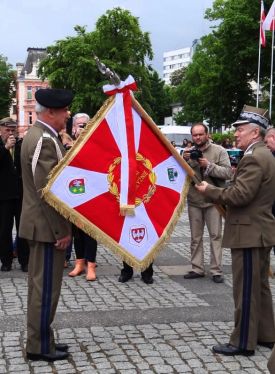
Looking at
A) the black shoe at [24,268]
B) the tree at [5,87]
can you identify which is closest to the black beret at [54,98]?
the black shoe at [24,268]

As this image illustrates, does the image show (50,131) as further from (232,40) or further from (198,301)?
(232,40)

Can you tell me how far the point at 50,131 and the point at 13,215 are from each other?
3.68 metres

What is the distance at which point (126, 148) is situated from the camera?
4.97m

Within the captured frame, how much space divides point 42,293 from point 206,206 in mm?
3368

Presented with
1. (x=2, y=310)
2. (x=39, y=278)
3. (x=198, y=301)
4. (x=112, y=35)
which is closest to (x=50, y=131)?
(x=39, y=278)

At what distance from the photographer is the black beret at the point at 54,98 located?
4.40 m

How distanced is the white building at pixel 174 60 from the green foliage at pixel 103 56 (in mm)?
112965

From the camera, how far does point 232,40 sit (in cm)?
3791

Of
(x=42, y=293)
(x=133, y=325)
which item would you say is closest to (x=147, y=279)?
(x=133, y=325)

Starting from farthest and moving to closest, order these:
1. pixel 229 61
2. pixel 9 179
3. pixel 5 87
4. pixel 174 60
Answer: pixel 174 60
pixel 5 87
pixel 229 61
pixel 9 179

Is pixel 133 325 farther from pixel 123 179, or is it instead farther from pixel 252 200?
pixel 252 200

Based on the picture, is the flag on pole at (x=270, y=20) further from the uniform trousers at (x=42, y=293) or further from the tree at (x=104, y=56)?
the uniform trousers at (x=42, y=293)

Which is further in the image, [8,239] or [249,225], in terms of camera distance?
[8,239]

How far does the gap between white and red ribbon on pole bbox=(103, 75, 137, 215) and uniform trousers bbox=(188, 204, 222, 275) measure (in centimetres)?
258
